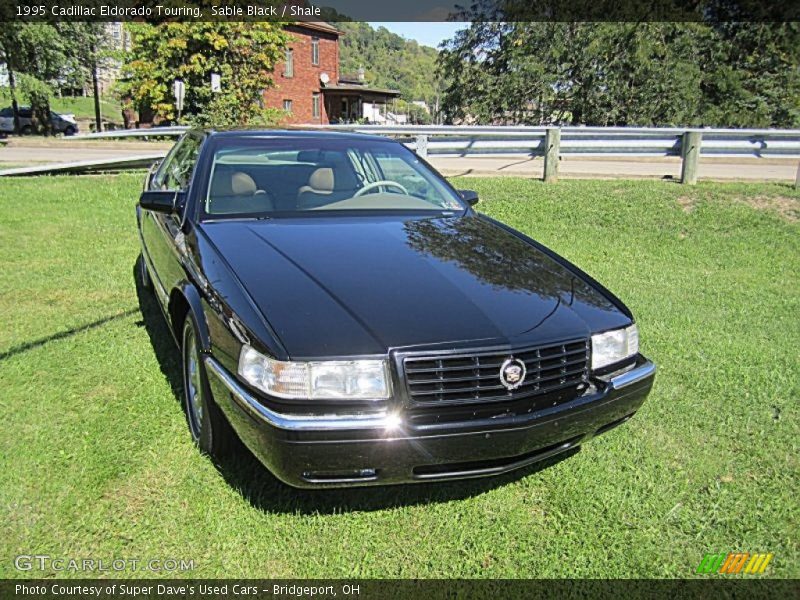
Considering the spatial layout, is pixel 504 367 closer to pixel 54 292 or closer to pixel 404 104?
pixel 54 292

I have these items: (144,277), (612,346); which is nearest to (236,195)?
(612,346)

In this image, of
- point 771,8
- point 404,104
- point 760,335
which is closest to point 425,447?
point 760,335

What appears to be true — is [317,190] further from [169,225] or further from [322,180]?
[169,225]

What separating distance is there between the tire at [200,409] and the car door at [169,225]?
420mm

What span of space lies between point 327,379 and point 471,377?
0.52m

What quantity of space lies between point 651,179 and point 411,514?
8.80 m

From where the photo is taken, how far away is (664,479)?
2.97m

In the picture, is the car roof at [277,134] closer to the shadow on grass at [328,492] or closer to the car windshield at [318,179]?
the car windshield at [318,179]

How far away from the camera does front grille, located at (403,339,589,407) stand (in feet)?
7.42

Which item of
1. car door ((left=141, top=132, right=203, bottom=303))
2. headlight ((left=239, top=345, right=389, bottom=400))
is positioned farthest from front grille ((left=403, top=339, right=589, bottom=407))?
car door ((left=141, top=132, right=203, bottom=303))

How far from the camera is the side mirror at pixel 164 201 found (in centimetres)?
353

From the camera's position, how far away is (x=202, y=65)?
87.7 feet

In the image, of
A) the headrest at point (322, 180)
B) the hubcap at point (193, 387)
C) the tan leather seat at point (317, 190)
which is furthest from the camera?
the headrest at point (322, 180)

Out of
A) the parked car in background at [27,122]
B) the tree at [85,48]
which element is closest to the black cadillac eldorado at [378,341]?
the tree at [85,48]
